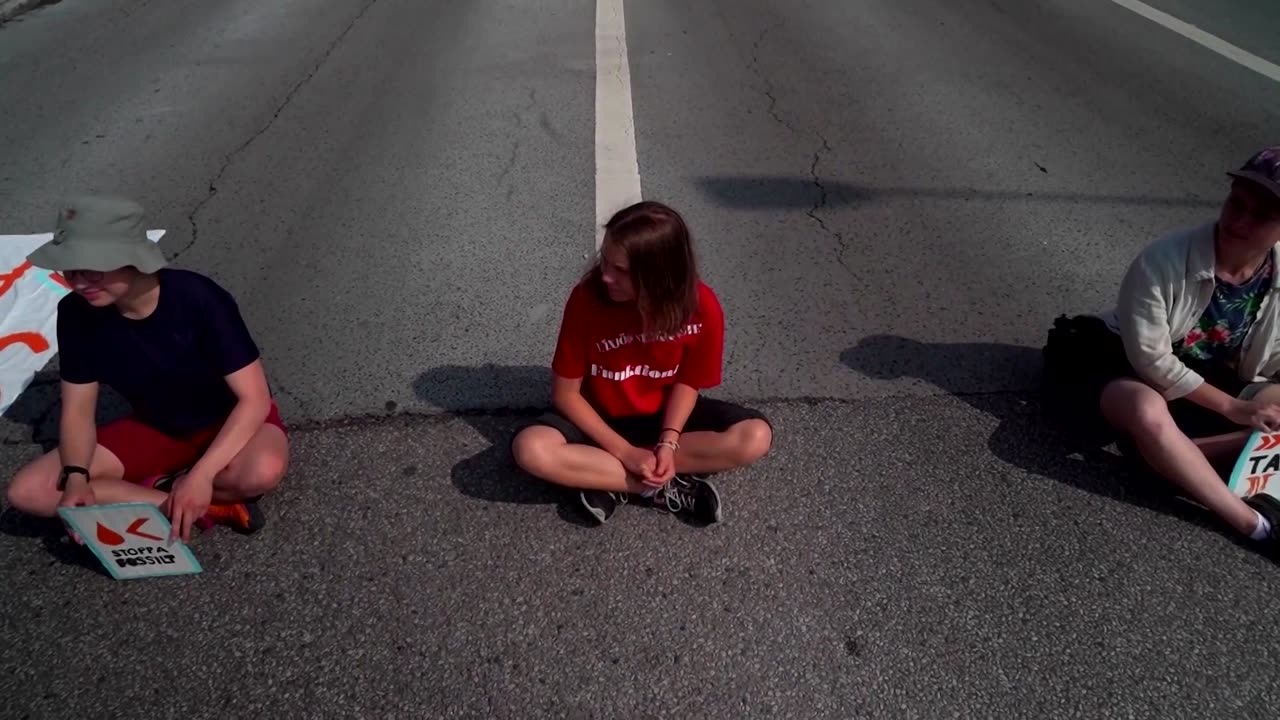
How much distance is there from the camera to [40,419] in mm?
3086

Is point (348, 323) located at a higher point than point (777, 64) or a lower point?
lower

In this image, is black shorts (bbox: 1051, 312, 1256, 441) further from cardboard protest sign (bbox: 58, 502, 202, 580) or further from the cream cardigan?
cardboard protest sign (bbox: 58, 502, 202, 580)

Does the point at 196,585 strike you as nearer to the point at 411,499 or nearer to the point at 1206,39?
the point at 411,499

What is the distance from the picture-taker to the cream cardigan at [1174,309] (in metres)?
2.71

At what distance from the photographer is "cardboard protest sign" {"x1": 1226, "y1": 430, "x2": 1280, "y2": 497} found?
2662 mm

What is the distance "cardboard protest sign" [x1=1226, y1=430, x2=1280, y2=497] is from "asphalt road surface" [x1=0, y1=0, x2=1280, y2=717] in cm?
21

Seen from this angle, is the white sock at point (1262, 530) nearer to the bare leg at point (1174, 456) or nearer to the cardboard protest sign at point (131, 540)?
the bare leg at point (1174, 456)

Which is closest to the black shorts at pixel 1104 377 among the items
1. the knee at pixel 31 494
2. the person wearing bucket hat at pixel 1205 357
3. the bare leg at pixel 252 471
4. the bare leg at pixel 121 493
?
the person wearing bucket hat at pixel 1205 357

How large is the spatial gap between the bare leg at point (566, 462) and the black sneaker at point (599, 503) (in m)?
0.03

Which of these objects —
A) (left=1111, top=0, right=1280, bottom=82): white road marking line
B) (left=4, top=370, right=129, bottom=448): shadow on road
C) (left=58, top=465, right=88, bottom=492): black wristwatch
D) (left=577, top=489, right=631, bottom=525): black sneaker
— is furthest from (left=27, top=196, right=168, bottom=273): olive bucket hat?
(left=1111, top=0, right=1280, bottom=82): white road marking line

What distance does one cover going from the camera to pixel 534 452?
2.59 meters

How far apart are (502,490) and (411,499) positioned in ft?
1.07

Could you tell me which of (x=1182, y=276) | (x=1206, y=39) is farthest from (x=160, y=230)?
(x=1206, y=39)

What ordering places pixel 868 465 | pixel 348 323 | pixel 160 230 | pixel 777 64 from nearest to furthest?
pixel 868 465
pixel 348 323
pixel 160 230
pixel 777 64
